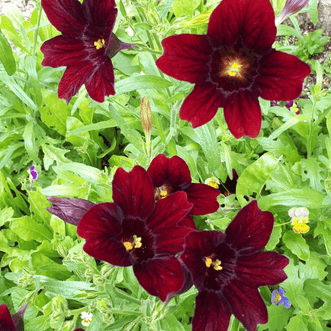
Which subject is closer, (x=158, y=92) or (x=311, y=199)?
(x=311, y=199)

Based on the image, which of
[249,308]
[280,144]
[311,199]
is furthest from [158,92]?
[249,308]

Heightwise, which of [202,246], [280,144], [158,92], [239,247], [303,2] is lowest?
[280,144]

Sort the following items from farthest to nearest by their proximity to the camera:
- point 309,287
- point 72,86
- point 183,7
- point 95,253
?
point 183,7 → point 309,287 → point 72,86 → point 95,253

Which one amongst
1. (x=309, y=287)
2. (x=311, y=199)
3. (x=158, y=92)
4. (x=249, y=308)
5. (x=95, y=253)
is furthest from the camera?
(x=158, y=92)

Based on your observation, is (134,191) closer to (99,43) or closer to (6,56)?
(99,43)

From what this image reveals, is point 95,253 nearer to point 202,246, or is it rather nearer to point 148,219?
point 148,219

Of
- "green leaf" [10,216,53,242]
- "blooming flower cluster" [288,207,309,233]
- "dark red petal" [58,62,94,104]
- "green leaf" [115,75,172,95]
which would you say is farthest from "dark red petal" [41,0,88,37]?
"blooming flower cluster" [288,207,309,233]

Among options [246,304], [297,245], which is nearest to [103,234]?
[246,304]
